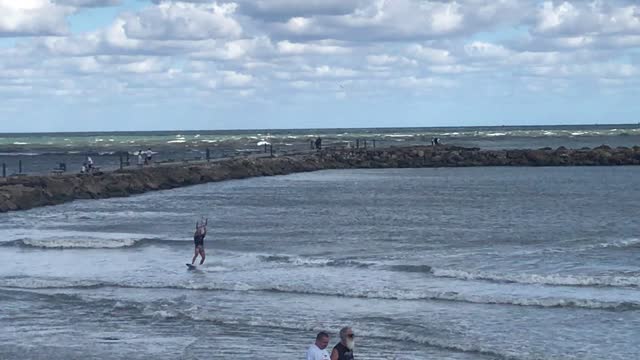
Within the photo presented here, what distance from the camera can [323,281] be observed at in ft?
83.3

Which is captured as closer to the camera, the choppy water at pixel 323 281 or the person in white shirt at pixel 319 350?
the person in white shirt at pixel 319 350

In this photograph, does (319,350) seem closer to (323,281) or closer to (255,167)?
(323,281)

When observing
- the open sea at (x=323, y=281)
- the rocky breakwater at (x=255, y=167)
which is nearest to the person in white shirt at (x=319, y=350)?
the open sea at (x=323, y=281)

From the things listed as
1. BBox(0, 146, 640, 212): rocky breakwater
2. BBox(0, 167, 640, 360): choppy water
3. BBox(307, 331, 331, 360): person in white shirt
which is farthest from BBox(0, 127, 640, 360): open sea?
BBox(307, 331, 331, 360): person in white shirt

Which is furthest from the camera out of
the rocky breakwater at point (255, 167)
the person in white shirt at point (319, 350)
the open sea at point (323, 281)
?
the rocky breakwater at point (255, 167)

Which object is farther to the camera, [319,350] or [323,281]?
[323,281]

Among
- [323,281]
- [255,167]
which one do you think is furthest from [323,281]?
[255,167]

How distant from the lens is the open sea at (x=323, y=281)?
61.8 ft

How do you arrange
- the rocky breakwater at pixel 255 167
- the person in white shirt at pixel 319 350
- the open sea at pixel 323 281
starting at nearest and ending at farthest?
the person in white shirt at pixel 319 350, the open sea at pixel 323 281, the rocky breakwater at pixel 255 167

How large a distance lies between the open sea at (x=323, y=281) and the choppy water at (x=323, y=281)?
0.21 ft

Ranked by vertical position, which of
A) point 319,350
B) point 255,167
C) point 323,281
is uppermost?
point 319,350

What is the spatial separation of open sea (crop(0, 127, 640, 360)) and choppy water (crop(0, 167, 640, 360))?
0.06 m

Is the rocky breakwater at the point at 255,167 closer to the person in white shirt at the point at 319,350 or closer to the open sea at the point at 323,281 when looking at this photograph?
the open sea at the point at 323,281

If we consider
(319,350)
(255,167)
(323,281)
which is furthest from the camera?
(255,167)
